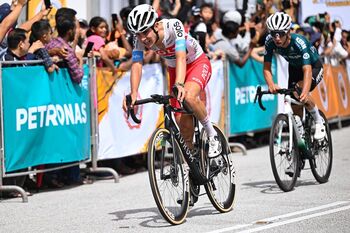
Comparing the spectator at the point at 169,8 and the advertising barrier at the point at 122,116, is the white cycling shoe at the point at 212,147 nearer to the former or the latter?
the advertising barrier at the point at 122,116

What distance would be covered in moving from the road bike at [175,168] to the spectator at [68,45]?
319 cm

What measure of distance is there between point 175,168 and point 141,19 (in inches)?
54.9

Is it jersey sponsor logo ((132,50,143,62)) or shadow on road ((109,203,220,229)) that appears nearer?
shadow on road ((109,203,220,229))

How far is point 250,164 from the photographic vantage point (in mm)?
14766

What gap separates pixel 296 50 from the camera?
11.9 meters

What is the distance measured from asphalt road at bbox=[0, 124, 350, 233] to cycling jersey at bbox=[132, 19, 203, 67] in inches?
60.9

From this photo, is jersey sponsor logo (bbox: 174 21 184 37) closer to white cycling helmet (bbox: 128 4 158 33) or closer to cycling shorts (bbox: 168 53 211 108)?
white cycling helmet (bbox: 128 4 158 33)

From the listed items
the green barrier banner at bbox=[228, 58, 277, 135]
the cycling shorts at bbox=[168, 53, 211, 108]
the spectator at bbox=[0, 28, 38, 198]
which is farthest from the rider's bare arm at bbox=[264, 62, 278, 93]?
the green barrier banner at bbox=[228, 58, 277, 135]

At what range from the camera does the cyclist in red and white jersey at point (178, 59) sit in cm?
927

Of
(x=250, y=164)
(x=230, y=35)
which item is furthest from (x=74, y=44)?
(x=230, y=35)

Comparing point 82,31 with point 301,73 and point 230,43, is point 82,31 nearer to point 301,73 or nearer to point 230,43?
point 230,43

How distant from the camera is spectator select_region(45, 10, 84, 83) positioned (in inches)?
496

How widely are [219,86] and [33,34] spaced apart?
4280mm

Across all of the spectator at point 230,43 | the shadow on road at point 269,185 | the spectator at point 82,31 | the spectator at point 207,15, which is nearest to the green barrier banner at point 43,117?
the spectator at point 82,31
